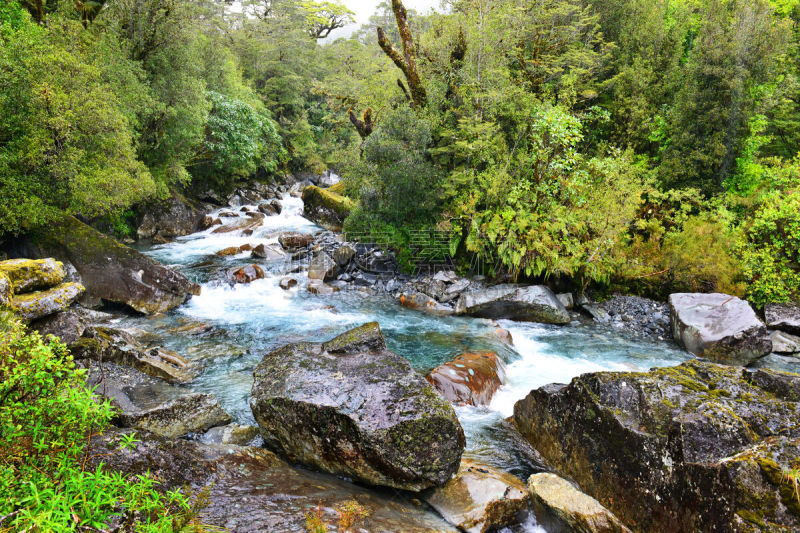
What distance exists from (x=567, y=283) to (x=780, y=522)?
35.2 ft

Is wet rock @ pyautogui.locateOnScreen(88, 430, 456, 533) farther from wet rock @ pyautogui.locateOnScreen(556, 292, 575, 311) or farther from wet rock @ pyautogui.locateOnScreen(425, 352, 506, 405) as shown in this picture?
wet rock @ pyautogui.locateOnScreen(556, 292, 575, 311)

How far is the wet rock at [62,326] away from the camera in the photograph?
290 inches

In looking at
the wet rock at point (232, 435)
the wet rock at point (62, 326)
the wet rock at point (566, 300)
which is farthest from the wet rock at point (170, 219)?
the wet rock at point (566, 300)

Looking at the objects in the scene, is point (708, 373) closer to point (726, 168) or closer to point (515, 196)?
point (515, 196)

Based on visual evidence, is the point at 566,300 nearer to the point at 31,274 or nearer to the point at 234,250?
the point at 31,274

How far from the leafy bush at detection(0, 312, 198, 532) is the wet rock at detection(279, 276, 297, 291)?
11.5 m

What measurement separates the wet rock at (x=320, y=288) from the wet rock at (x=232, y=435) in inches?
335

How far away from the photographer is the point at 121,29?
623 inches

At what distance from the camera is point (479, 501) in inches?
182

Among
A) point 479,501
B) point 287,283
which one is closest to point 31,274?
point 287,283

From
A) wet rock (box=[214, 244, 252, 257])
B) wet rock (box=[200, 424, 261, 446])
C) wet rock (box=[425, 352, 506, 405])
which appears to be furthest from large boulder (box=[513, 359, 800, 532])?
wet rock (box=[214, 244, 252, 257])

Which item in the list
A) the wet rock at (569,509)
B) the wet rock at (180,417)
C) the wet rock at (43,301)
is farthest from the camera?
the wet rock at (43,301)

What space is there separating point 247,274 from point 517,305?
383 inches

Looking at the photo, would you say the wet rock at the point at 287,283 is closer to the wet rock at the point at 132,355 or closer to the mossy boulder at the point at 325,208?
the wet rock at the point at 132,355
